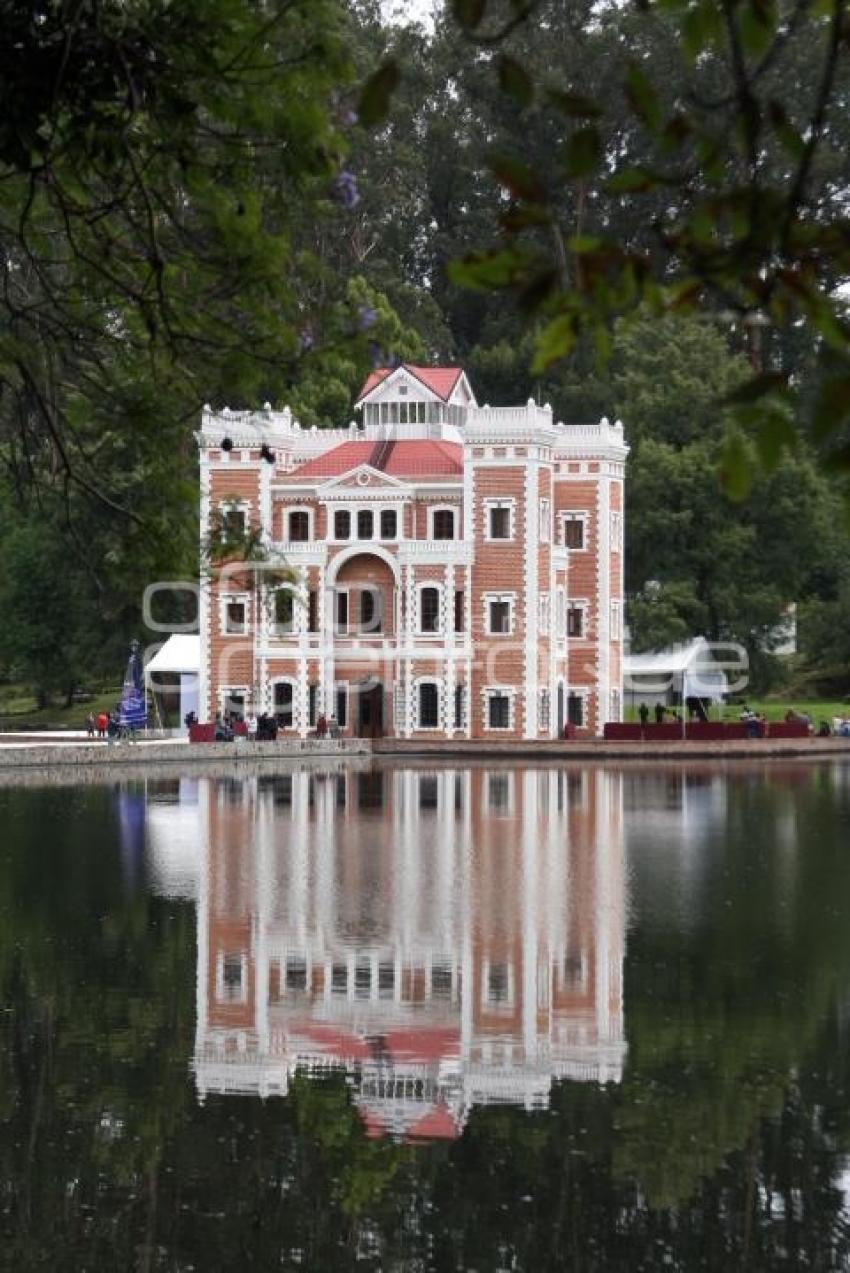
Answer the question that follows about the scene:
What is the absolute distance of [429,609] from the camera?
237 feet

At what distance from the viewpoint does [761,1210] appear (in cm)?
1250

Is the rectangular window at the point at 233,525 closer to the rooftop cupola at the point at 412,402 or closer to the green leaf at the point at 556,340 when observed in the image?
the green leaf at the point at 556,340

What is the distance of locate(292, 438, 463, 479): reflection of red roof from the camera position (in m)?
72.8

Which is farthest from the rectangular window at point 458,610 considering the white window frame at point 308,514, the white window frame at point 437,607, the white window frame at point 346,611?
the white window frame at point 308,514

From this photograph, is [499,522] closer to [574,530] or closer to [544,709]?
[574,530]

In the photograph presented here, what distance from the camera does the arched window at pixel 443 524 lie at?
238ft

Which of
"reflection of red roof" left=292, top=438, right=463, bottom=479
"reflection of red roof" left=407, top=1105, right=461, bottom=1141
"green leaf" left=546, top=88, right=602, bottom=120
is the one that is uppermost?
"reflection of red roof" left=292, top=438, right=463, bottom=479

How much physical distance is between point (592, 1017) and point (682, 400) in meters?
63.5

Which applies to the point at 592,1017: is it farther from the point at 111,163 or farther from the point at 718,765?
the point at 718,765

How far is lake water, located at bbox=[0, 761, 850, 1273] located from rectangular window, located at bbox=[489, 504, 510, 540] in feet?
121

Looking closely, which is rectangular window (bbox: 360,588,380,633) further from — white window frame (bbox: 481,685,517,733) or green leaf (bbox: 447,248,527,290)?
green leaf (bbox: 447,248,527,290)

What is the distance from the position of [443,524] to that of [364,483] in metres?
2.62

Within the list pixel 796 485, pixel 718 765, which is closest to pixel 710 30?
pixel 718 765

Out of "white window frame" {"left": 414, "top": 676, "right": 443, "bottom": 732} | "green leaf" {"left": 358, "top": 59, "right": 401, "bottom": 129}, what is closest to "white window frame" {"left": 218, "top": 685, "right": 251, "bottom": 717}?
"white window frame" {"left": 414, "top": 676, "right": 443, "bottom": 732}
